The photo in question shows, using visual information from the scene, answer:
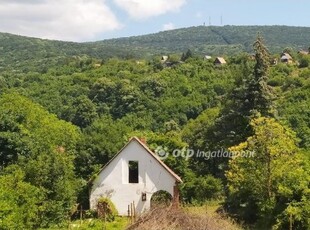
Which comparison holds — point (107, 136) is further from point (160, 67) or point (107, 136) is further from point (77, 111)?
point (160, 67)

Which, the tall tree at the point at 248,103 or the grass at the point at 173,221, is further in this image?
the tall tree at the point at 248,103

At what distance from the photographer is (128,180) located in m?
27.6

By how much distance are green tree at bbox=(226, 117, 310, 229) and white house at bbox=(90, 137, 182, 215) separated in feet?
→ 18.0

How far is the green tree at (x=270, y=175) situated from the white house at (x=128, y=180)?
547cm

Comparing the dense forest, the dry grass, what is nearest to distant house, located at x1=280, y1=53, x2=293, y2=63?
the dense forest

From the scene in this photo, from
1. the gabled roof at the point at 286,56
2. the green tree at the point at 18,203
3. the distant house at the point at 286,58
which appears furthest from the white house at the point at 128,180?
the gabled roof at the point at 286,56

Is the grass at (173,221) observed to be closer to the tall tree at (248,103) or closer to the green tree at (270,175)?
the green tree at (270,175)

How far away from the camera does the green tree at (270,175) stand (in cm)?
1986

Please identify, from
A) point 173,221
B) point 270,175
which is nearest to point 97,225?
point 173,221

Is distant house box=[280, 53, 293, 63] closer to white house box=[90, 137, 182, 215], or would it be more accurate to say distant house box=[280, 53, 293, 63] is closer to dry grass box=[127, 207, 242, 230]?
white house box=[90, 137, 182, 215]

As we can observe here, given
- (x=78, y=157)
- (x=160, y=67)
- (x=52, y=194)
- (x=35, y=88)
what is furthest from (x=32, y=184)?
(x=160, y=67)

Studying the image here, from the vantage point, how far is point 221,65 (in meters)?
97.1

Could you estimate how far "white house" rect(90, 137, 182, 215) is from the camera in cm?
2727

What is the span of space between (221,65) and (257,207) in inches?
2997
